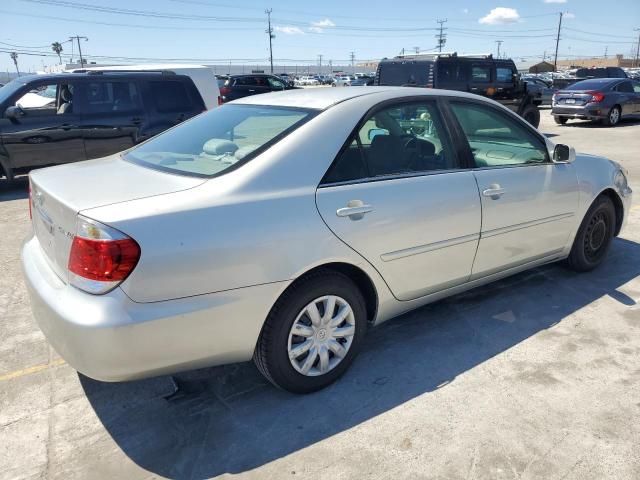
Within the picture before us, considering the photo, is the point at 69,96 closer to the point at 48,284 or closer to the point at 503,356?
the point at 48,284

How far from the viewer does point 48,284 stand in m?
2.46

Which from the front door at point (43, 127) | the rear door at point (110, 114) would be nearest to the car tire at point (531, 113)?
the rear door at point (110, 114)

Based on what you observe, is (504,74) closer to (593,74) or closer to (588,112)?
(588,112)

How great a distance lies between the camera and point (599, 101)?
632 inches

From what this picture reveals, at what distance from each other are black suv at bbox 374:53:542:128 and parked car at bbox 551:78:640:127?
3.91m

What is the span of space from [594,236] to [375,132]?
2519 mm

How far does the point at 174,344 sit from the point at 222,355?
0.27m

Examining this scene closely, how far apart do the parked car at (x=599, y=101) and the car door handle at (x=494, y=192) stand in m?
14.9

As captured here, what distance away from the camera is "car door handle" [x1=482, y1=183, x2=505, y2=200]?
11.0 ft

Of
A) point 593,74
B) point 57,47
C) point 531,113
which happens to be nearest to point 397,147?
point 531,113

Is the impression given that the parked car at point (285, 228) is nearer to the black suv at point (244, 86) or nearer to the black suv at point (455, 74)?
the black suv at point (455, 74)

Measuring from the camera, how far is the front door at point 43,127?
287 inches

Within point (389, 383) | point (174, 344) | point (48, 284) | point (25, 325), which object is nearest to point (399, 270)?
point (389, 383)

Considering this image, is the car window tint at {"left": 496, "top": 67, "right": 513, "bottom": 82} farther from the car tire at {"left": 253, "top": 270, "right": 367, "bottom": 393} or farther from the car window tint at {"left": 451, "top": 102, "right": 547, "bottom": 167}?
the car tire at {"left": 253, "top": 270, "right": 367, "bottom": 393}
